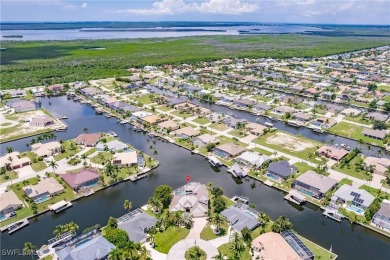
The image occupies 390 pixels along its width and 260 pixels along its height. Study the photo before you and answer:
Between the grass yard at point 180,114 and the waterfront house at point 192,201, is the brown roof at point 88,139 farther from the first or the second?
the waterfront house at point 192,201

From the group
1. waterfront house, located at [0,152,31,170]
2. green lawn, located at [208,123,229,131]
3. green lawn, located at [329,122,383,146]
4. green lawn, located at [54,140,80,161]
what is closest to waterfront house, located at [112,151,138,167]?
green lawn, located at [54,140,80,161]

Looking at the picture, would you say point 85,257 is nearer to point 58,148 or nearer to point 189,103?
point 58,148

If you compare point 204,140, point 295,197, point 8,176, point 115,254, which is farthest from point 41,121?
point 295,197

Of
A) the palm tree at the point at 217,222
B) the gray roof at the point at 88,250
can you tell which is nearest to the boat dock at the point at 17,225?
the gray roof at the point at 88,250

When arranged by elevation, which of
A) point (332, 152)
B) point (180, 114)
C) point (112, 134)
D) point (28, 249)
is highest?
point (180, 114)

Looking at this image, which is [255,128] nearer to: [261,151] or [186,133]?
[261,151]

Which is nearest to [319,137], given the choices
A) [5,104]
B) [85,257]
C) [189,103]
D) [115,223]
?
[189,103]

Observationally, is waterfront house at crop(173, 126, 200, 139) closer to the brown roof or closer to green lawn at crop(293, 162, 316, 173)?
the brown roof
